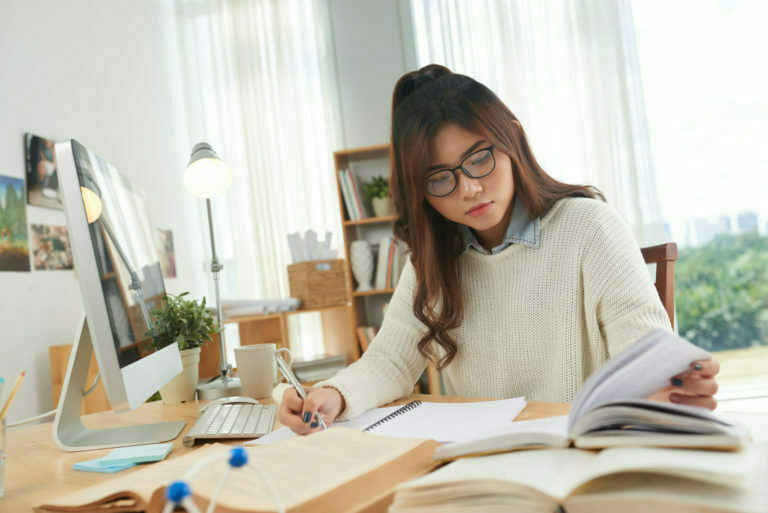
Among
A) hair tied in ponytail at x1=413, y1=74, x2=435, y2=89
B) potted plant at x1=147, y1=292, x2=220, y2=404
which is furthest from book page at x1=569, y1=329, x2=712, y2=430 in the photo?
potted plant at x1=147, y1=292, x2=220, y2=404

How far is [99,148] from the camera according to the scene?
3.14 metres

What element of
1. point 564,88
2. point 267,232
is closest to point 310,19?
point 267,232

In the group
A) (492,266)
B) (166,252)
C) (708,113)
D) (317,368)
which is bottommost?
(317,368)

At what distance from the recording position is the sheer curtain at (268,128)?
3.94 meters

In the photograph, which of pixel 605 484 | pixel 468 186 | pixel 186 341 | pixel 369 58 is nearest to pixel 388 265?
pixel 369 58

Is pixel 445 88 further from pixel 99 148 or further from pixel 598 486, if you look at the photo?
pixel 99 148

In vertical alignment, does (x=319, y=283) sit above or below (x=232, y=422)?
above

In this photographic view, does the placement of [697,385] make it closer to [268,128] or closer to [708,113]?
[708,113]

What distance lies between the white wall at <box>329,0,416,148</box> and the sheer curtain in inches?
4.9

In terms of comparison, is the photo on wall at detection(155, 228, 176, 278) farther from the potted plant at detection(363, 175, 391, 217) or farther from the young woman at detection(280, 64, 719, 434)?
the young woman at detection(280, 64, 719, 434)

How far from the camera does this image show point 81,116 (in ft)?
9.91

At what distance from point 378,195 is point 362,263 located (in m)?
0.41

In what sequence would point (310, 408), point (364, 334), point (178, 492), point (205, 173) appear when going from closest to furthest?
point (178, 492)
point (310, 408)
point (205, 173)
point (364, 334)

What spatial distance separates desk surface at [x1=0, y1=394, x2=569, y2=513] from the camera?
0.76 meters
